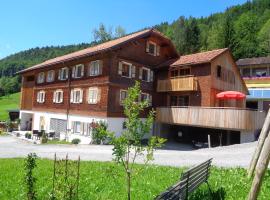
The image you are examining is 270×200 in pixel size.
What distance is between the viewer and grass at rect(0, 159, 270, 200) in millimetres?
10062

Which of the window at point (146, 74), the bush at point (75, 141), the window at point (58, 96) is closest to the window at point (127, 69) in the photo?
the window at point (146, 74)

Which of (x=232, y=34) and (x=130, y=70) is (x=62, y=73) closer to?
(x=130, y=70)

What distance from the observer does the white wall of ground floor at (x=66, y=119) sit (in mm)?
31438

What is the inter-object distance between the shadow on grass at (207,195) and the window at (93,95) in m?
23.4

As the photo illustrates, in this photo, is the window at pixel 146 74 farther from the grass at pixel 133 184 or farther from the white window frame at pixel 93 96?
the grass at pixel 133 184

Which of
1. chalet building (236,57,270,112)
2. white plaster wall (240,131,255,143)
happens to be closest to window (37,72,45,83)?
white plaster wall (240,131,255,143)

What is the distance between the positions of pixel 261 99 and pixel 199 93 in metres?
20.4

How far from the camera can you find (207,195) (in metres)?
9.84

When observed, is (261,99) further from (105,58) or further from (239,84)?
(105,58)

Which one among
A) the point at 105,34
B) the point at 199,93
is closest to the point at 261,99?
the point at 199,93

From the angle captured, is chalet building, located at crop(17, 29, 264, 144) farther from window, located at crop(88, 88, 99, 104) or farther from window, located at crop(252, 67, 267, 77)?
window, located at crop(252, 67, 267, 77)

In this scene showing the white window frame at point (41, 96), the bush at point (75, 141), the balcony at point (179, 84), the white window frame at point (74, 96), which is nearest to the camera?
the bush at point (75, 141)

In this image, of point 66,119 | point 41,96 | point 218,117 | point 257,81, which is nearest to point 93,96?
point 66,119

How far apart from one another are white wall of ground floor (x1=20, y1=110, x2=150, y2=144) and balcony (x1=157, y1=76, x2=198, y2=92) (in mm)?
5724
